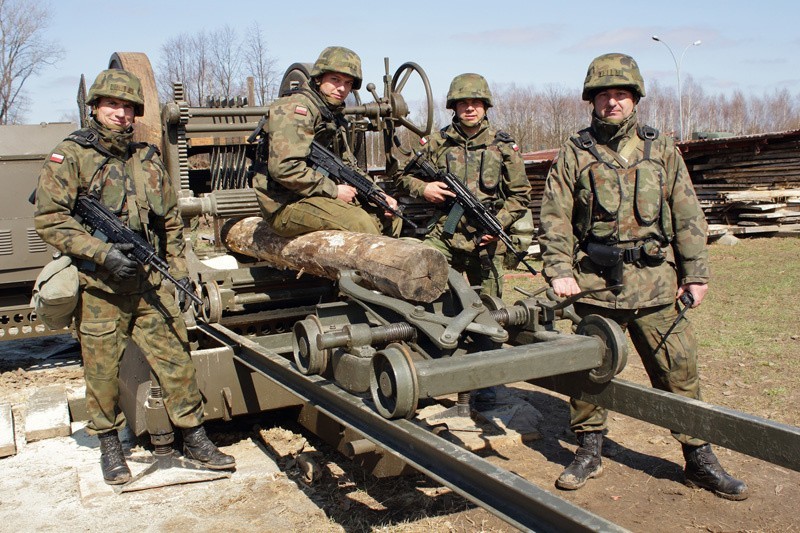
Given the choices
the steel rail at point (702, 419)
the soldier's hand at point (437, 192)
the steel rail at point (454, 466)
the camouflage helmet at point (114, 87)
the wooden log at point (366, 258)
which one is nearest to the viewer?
the steel rail at point (454, 466)

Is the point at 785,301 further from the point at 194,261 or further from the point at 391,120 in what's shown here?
the point at 194,261

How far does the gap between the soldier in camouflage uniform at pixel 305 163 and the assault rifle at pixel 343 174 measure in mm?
53

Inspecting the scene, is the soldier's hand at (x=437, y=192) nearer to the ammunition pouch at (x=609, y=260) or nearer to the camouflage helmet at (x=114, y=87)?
the ammunition pouch at (x=609, y=260)

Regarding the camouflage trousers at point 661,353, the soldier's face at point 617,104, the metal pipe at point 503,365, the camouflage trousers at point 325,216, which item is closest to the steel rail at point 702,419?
the metal pipe at point 503,365

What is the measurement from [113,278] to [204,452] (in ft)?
4.19

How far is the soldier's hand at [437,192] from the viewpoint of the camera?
6051mm

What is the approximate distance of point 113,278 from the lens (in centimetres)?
488

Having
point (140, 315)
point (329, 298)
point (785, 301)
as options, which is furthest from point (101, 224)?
point (785, 301)

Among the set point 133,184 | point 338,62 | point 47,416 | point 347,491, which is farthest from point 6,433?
point 338,62

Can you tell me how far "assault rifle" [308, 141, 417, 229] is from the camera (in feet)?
17.5

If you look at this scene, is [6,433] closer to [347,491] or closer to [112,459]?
[112,459]

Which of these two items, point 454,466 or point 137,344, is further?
point 137,344

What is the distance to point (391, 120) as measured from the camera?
677 cm

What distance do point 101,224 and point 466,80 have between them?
288 cm
